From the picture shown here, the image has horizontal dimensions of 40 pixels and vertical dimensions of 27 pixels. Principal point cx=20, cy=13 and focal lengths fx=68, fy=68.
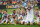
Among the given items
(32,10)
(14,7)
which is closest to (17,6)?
(14,7)

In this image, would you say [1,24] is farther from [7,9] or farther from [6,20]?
[7,9]

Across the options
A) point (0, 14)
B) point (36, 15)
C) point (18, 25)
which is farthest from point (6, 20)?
point (36, 15)

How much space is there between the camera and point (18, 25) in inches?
60.6

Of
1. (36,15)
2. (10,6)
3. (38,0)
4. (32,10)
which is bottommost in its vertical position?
(36,15)

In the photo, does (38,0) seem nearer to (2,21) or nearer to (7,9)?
(7,9)

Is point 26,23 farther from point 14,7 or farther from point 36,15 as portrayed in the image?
point 14,7

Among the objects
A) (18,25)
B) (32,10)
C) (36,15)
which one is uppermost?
(32,10)

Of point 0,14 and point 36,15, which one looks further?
point 0,14

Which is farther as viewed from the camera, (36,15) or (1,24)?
(1,24)

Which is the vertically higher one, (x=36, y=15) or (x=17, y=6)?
(x=17, y=6)

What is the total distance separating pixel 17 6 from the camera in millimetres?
1549

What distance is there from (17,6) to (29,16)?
13.9 inches

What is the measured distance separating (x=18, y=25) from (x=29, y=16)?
1.05 feet

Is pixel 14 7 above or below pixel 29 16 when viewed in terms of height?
above
